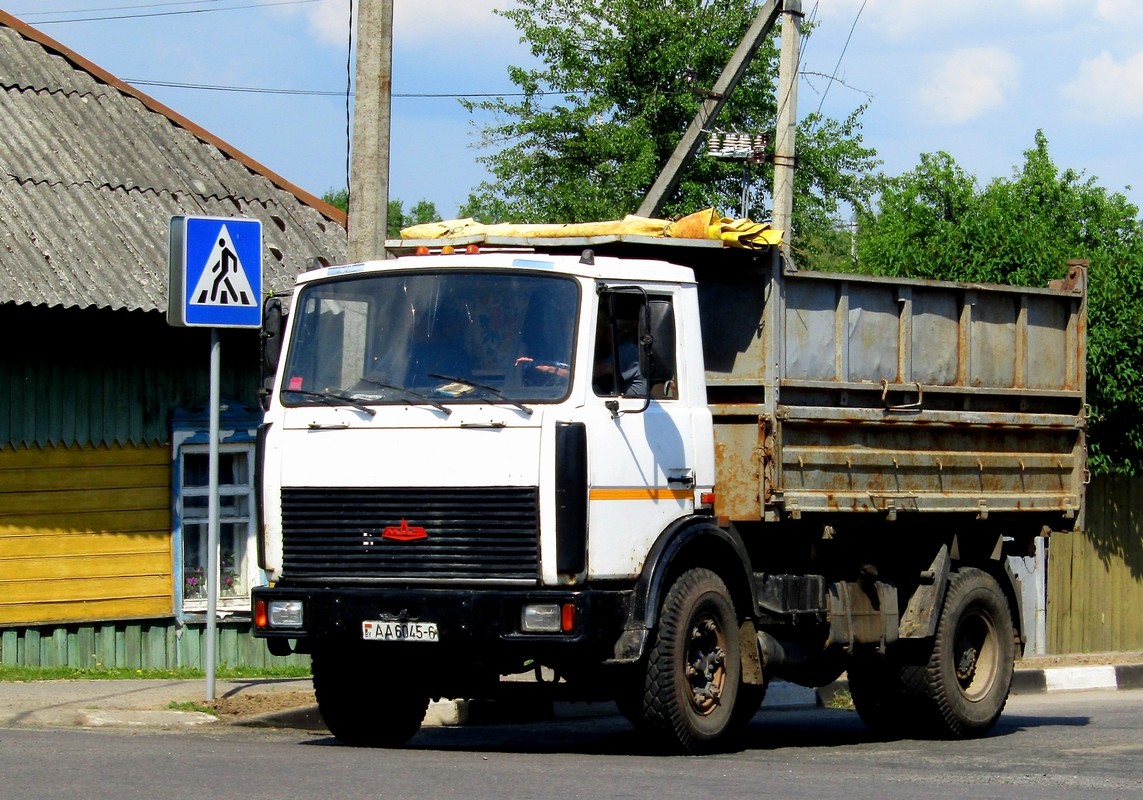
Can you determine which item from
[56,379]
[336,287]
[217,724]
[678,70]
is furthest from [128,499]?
[678,70]

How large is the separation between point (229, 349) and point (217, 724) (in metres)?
4.53

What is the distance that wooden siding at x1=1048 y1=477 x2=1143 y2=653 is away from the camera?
18.3m

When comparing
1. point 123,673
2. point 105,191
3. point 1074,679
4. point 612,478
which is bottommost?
point 1074,679

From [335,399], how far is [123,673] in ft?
14.5

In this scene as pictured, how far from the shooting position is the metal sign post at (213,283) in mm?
10484

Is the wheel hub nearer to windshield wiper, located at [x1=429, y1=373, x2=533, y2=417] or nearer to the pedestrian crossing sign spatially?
windshield wiper, located at [x1=429, y1=373, x2=533, y2=417]

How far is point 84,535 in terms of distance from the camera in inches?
509

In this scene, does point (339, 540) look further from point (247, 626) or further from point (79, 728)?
point (247, 626)

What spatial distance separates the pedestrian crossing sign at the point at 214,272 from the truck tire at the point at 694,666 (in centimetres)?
325

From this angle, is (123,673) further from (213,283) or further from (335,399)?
(335,399)

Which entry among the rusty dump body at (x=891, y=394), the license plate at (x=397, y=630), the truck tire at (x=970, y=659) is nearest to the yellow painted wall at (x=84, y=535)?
the license plate at (x=397, y=630)

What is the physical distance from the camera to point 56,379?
1282cm

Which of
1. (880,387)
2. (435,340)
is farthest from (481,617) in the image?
(880,387)

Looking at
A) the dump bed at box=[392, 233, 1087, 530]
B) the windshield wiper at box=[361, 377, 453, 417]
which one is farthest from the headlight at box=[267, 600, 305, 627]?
the dump bed at box=[392, 233, 1087, 530]
